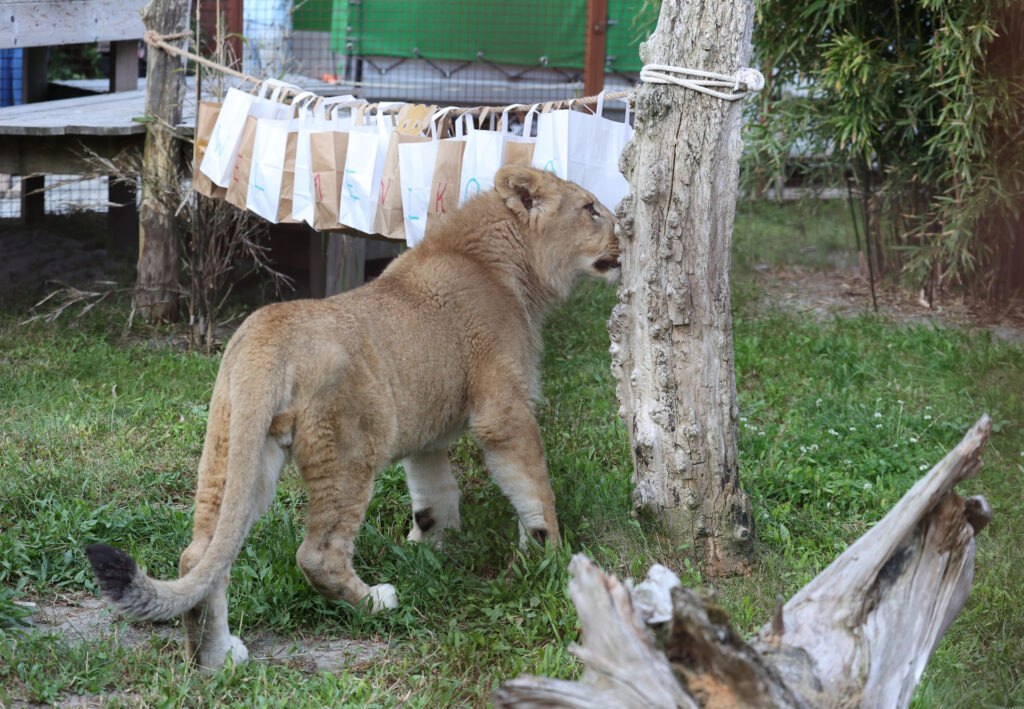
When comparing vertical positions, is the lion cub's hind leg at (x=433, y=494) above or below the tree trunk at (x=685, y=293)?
below

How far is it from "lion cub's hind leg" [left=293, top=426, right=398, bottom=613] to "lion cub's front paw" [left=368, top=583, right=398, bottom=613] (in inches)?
0.5

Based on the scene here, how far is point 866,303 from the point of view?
833 centimetres

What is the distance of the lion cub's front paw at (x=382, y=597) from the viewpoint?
3914 millimetres

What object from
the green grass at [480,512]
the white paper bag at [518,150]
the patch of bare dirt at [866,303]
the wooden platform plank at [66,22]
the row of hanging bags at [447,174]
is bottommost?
the green grass at [480,512]

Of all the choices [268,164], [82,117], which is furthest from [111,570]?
[82,117]

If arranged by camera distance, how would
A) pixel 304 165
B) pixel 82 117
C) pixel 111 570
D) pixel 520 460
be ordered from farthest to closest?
pixel 82 117 → pixel 304 165 → pixel 520 460 → pixel 111 570

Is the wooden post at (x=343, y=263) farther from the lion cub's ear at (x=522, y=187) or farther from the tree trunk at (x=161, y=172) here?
the lion cub's ear at (x=522, y=187)

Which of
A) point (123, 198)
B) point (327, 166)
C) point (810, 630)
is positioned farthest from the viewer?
point (123, 198)

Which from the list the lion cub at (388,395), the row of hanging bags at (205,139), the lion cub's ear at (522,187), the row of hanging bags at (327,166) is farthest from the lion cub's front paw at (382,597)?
the row of hanging bags at (205,139)

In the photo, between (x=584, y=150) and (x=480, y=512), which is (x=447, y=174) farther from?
(x=480, y=512)

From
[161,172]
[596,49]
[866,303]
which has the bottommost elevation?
[866,303]

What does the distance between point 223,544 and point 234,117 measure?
3454 mm

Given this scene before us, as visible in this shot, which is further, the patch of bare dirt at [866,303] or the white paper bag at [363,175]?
the patch of bare dirt at [866,303]

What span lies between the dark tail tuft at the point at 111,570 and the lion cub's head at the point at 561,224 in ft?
7.36
